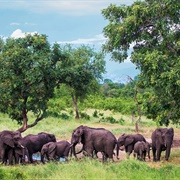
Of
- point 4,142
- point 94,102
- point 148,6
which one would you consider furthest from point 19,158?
point 94,102

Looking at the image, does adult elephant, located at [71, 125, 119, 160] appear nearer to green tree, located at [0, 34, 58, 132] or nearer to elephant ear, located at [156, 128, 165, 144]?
elephant ear, located at [156, 128, 165, 144]

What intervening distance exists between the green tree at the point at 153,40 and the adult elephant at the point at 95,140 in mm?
2478

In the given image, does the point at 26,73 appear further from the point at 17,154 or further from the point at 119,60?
the point at 119,60

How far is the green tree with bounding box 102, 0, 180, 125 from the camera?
12719 millimetres

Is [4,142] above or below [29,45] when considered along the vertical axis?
below

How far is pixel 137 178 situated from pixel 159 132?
6123 millimetres

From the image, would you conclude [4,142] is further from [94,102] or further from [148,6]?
[94,102]

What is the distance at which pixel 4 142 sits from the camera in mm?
15008

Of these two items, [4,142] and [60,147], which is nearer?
[4,142]

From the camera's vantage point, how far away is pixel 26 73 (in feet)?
52.3

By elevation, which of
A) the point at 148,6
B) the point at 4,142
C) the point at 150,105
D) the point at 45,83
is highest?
the point at 148,6

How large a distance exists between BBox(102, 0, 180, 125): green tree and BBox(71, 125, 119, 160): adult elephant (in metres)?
2.48

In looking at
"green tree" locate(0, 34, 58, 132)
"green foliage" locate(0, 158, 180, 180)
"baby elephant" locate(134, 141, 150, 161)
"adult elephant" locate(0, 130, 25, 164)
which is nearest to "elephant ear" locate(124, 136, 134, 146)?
"baby elephant" locate(134, 141, 150, 161)

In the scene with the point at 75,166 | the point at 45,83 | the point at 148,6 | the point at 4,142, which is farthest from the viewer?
the point at 45,83
